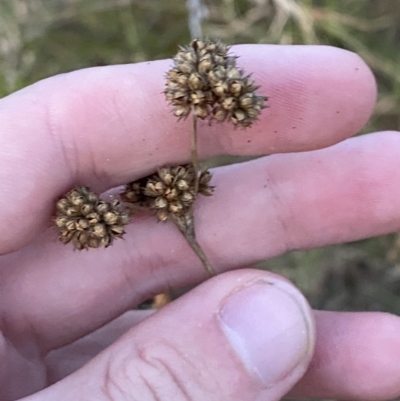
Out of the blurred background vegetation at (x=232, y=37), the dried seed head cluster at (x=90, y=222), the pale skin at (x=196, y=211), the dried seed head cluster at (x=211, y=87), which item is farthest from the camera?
the blurred background vegetation at (x=232, y=37)

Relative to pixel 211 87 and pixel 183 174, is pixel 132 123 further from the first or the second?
pixel 211 87

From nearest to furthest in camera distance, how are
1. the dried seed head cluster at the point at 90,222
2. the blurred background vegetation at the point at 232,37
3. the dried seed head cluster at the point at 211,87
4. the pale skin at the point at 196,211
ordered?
the dried seed head cluster at the point at 211,87 < the dried seed head cluster at the point at 90,222 < the pale skin at the point at 196,211 < the blurred background vegetation at the point at 232,37

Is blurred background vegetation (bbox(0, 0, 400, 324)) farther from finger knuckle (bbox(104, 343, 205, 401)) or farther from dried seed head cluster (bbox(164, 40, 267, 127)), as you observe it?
finger knuckle (bbox(104, 343, 205, 401))

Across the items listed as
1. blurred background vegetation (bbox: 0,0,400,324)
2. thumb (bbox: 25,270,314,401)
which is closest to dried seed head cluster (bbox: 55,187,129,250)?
thumb (bbox: 25,270,314,401)

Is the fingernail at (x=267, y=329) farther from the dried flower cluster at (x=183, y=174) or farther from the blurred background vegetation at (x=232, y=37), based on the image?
the blurred background vegetation at (x=232, y=37)

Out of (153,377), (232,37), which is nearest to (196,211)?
(153,377)

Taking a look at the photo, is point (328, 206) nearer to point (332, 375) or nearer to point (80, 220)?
point (332, 375)

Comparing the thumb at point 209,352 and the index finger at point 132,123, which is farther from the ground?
the index finger at point 132,123

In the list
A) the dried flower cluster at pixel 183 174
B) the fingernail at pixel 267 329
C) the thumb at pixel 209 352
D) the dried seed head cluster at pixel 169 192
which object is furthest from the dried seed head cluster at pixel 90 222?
the fingernail at pixel 267 329
